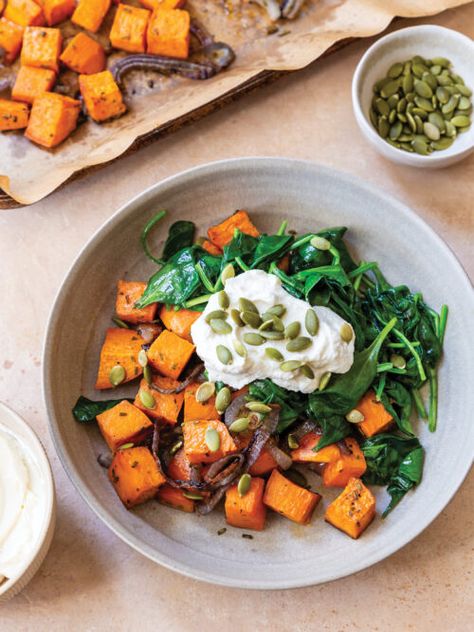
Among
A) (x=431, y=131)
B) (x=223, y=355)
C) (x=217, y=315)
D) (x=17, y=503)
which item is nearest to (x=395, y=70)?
(x=431, y=131)

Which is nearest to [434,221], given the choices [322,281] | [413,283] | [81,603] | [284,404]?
[413,283]

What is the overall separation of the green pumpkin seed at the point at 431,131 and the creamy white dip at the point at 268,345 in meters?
0.86

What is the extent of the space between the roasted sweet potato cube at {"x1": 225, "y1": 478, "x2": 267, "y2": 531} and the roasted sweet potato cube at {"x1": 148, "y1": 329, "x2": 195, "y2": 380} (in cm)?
44

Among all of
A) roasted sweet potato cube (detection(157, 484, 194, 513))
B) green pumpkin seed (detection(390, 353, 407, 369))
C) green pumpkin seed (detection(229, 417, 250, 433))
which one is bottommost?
roasted sweet potato cube (detection(157, 484, 194, 513))

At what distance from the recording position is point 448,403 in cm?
278

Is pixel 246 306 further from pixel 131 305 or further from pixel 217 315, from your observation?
pixel 131 305

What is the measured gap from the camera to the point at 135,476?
2656mm

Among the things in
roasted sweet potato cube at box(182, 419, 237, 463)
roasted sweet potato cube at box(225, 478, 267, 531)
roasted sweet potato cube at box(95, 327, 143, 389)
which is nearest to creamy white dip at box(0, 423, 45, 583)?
roasted sweet potato cube at box(95, 327, 143, 389)

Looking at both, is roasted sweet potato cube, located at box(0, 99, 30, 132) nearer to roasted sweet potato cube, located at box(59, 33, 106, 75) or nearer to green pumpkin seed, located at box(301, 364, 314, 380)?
roasted sweet potato cube, located at box(59, 33, 106, 75)

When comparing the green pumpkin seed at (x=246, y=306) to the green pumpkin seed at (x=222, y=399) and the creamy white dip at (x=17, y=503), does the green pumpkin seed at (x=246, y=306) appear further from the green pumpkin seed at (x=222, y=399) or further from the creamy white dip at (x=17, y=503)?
the creamy white dip at (x=17, y=503)

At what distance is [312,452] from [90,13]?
191cm

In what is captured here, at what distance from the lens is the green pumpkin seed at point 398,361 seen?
9.07 feet

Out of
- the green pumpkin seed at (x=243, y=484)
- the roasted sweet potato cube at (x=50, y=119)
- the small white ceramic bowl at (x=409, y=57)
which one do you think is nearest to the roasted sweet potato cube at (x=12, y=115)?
the roasted sweet potato cube at (x=50, y=119)

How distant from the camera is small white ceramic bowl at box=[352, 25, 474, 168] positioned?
2994mm
